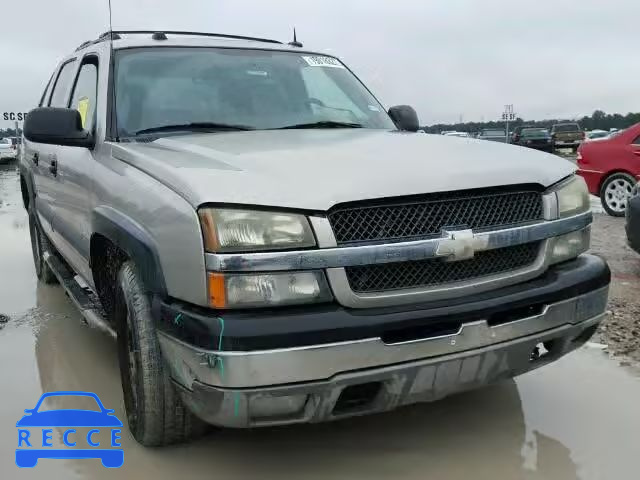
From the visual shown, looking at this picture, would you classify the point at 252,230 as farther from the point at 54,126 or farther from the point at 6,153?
the point at 6,153

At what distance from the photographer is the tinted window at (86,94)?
3.70m

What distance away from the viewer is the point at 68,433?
310 cm

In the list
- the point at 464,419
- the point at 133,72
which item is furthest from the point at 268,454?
the point at 133,72

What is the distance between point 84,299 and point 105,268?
69 cm

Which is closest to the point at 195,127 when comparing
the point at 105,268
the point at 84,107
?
the point at 105,268

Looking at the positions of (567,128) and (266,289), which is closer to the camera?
(266,289)

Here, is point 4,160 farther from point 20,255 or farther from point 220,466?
point 220,466

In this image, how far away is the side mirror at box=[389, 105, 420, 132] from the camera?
4.22 m

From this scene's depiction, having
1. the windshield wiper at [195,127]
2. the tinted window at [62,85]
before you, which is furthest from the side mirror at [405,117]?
the tinted window at [62,85]

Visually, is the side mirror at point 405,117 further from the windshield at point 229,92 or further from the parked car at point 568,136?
the parked car at point 568,136

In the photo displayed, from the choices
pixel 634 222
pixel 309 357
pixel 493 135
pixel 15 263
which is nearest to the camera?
pixel 309 357

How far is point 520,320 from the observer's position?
8.23 feet

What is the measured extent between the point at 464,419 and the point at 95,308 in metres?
2.10

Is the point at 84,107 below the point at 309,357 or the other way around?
the other way around
